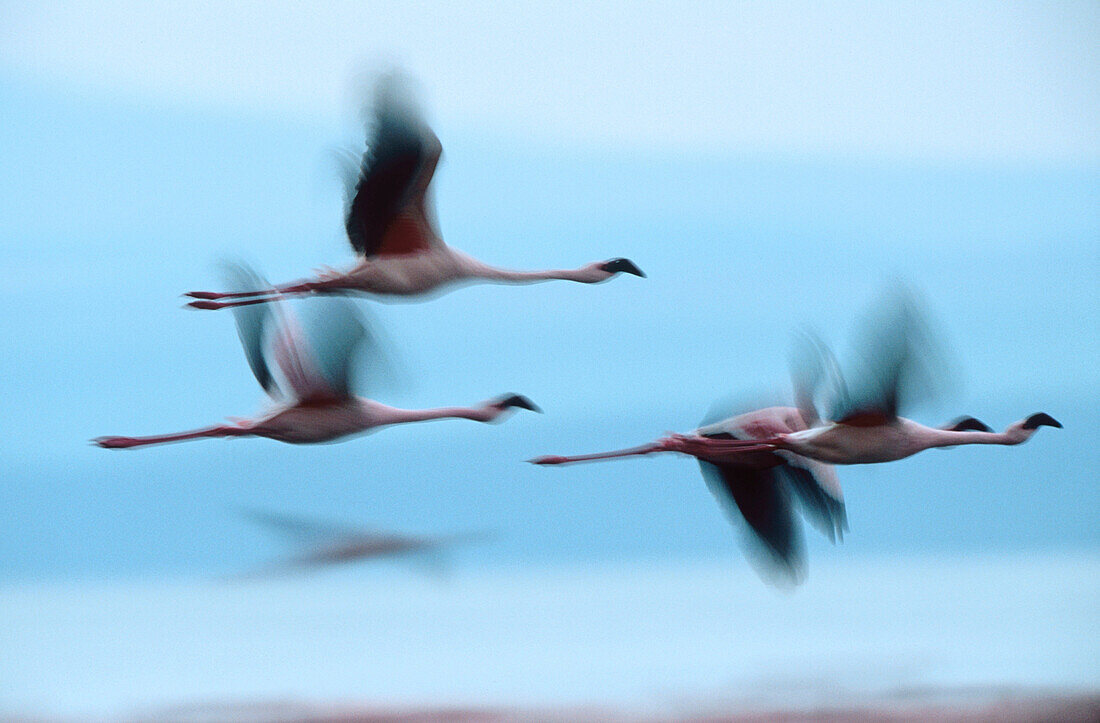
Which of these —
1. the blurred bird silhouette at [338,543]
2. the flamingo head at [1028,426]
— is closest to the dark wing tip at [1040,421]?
the flamingo head at [1028,426]

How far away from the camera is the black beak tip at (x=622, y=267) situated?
2.03 metres

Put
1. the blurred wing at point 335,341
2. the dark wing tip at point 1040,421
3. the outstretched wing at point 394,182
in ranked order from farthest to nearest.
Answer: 1. the dark wing tip at point 1040,421
2. the blurred wing at point 335,341
3. the outstretched wing at point 394,182

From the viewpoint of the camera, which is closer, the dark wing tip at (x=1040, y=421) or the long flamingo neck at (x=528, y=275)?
the long flamingo neck at (x=528, y=275)

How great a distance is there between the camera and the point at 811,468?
204cm

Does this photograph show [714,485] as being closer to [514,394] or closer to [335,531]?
[514,394]

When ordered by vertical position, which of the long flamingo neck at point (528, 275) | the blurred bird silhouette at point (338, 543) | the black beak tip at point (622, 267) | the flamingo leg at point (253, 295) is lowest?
the blurred bird silhouette at point (338, 543)

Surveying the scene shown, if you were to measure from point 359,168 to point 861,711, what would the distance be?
1482 mm

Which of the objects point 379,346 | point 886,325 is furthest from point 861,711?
point 379,346

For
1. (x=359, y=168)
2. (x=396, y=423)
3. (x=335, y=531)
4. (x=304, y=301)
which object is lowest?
(x=335, y=531)

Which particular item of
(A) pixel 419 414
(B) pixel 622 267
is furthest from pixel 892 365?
(A) pixel 419 414

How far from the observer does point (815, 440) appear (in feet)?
6.09

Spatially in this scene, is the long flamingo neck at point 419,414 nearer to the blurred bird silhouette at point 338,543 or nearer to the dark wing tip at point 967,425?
the blurred bird silhouette at point 338,543

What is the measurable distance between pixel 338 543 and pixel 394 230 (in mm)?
601

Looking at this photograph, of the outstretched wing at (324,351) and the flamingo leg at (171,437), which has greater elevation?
the outstretched wing at (324,351)
